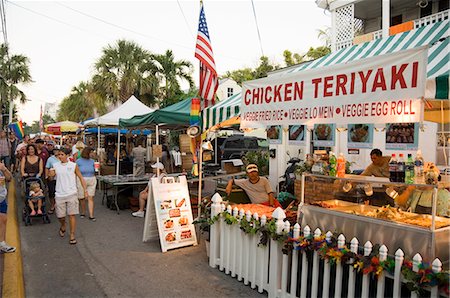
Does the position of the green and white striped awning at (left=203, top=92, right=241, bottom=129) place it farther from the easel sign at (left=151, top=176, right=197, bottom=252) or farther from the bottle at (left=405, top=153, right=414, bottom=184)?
the bottle at (left=405, top=153, right=414, bottom=184)

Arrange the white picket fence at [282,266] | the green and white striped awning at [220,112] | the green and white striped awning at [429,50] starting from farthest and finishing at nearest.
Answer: the green and white striped awning at [220,112] < the green and white striped awning at [429,50] < the white picket fence at [282,266]

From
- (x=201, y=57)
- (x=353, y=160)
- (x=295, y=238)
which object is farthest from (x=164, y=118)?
(x=295, y=238)

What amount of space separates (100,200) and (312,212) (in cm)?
811

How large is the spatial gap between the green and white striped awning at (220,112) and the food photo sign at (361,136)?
1.83 meters

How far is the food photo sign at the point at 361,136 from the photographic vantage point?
4.77 m

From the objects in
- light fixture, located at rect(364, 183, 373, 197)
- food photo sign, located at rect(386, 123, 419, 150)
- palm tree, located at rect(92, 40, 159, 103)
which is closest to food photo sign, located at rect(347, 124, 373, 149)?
food photo sign, located at rect(386, 123, 419, 150)

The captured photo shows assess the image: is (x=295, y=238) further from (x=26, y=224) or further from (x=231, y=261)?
(x=26, y=224)

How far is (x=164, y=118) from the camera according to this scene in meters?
9.08

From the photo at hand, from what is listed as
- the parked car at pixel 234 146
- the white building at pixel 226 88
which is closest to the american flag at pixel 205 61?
the parked car at pixel 234 146

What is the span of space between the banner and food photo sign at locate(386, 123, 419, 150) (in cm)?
107

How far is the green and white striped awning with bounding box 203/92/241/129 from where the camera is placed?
595 cm

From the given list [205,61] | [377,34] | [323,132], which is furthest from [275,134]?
[377,34]

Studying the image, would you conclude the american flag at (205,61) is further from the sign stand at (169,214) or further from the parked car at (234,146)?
the parked car at (234,146)

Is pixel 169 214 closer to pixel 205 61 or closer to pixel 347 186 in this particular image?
pixel 205 61
